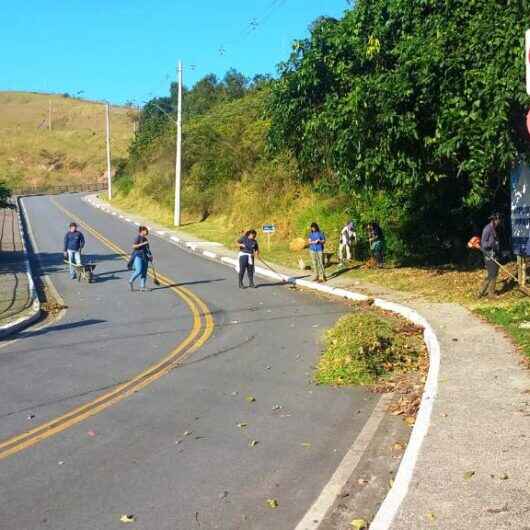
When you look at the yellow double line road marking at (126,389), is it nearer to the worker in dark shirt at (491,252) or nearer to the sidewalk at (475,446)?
the sidewalk at (475,446)

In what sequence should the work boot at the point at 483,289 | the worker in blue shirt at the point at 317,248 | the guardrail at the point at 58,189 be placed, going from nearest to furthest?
the work boot at the point at 483,289
the worker in blue shirt at the point at 317,248
the guardrail at the point at 58,189

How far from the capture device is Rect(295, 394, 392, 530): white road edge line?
5.38m

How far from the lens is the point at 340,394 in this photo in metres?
8.94

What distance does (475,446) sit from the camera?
639cm

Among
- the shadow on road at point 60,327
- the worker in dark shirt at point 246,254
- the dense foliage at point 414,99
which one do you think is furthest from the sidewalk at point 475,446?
the worker in dark shirt at point 246,254

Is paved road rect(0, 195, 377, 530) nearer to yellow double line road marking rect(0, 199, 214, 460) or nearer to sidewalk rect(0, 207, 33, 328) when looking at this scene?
yellow double line road marking rect(0, 199, 214, 460)

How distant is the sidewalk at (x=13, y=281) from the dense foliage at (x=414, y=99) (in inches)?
294

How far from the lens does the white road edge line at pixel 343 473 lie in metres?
5.38

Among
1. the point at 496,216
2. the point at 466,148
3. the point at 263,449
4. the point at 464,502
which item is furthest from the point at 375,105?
the point at 464,502

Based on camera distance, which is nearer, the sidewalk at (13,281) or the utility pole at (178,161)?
the sidewalk at (13,281)

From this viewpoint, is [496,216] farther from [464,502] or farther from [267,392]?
[464,502]

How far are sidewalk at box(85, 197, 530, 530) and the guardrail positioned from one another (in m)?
96.5

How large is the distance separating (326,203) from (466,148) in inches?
570

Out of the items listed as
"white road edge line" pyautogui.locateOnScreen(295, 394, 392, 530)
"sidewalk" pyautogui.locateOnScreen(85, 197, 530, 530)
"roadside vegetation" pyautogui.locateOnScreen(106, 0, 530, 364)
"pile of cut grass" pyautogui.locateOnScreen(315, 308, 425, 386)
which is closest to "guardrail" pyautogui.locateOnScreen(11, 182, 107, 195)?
"roadside vegetation" pyautogui.locateOnScreen(106, 0, 530, 364)
